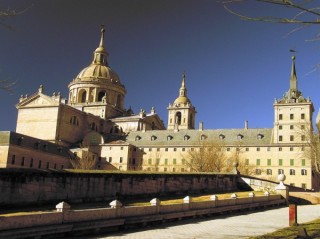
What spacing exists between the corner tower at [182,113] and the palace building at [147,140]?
42.4 feet

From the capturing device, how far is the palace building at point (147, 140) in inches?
2756

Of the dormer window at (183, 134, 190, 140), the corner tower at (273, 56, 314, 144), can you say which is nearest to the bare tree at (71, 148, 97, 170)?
the dormer window at (183, 134, 190, 140)

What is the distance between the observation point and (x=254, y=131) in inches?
3083

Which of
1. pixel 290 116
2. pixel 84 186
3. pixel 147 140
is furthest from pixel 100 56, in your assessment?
pixel 84 186

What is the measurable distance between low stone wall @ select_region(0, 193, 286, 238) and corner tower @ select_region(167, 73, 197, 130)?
78.7 meters

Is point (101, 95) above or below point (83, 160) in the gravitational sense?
above

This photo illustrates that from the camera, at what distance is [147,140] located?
82125 millimetres

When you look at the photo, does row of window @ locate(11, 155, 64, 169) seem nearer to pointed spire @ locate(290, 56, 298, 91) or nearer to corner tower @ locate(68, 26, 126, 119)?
corner tower @ locate(68, 26, 126, 119)

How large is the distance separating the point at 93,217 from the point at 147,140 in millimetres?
67183

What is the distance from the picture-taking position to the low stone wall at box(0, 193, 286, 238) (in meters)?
12.4

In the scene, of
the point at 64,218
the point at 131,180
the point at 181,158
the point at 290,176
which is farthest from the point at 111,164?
the point at 64,218

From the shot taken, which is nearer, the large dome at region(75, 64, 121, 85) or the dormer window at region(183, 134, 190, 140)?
the dormer window at region(183, 134, 190, 140)

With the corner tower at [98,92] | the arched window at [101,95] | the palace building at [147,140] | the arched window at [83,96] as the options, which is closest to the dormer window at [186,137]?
the palace building at [147,140]

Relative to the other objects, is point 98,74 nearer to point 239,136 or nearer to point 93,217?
point 239,136
